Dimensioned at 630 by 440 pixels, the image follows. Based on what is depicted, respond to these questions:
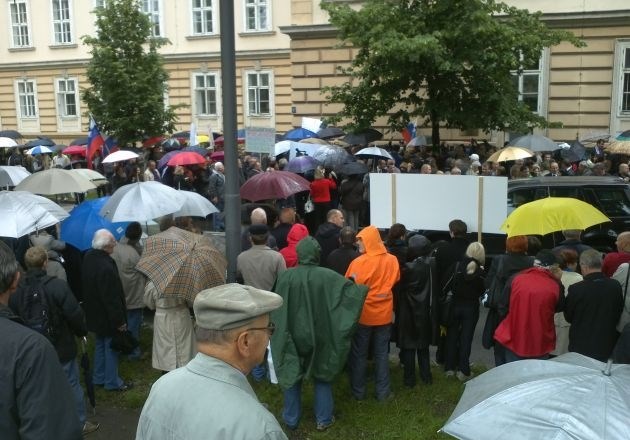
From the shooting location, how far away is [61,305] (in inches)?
213

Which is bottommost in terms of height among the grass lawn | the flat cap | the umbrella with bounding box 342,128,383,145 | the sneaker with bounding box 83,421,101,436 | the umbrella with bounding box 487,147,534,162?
the sneaker with bounding box 83,421,101,436

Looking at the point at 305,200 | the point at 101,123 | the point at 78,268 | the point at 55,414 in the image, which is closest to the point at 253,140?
the point at 305,200

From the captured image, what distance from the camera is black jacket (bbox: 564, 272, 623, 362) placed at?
5.50m

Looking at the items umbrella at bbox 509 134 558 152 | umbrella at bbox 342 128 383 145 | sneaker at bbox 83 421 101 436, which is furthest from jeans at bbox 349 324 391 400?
umbrella at bbox 342 128 383 145

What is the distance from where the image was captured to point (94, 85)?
2369cm

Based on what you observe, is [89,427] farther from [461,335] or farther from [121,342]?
[461,335]

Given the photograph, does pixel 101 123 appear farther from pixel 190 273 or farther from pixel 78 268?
pixel 190 273

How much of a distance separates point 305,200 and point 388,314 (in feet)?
26.0

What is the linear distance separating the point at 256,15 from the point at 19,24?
14.7m

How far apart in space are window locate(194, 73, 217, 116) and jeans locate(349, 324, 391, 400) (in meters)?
27.6

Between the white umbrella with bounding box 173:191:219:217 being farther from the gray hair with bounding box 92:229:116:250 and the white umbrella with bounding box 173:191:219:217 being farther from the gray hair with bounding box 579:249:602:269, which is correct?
the gray hair with bounding box 579:249:602:269

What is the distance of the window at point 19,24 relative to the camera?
36.2 m

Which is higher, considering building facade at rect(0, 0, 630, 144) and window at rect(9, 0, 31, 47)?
window at rect(9, 0, 31, 47)

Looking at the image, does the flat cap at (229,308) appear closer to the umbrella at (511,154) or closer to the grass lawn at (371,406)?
the grass lawn at (371,406)
